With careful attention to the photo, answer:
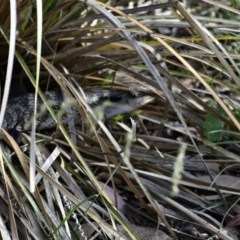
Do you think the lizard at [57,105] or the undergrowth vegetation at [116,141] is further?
the lizard at [57,105]

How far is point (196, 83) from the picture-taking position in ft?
9.44

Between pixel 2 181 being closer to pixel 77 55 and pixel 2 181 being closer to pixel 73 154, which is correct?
pixel 73 154

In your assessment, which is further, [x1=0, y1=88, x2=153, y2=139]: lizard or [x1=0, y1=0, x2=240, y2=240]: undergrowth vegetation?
[x1=0, y1=88, x2=153, y2=139]: lizard

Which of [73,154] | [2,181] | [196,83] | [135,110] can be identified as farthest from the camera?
[196,83]

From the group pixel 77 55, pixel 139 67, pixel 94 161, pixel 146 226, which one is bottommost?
pixel 146 226

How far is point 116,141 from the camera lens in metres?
2.26

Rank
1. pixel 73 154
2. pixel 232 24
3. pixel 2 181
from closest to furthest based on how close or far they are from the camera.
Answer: pixel 2 181 → pixel 73 154 → pixel 232 24

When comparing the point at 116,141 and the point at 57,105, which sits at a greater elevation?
the point at 57,105

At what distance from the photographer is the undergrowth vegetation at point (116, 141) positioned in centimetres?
186

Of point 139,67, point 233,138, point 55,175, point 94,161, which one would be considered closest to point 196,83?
point 139,67

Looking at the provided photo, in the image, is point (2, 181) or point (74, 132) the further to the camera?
point (74, 132)

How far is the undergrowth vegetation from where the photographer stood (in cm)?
186

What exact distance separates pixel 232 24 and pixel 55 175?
807mm

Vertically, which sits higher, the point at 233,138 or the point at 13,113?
the point at 13,113
